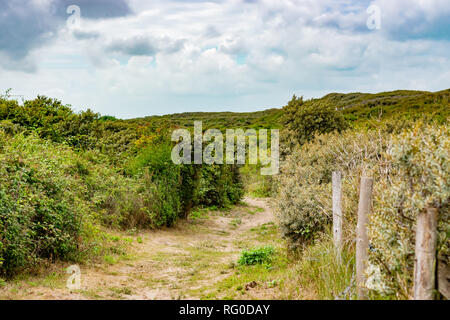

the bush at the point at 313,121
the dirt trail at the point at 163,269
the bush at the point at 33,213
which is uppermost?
the bush at the point at 313,121

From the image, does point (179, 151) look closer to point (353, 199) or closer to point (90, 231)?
point (90, 231)

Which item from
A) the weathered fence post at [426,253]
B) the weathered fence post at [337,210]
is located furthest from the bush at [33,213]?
the weathered fence post at [426,253]

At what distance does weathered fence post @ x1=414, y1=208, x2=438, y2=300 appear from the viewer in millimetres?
3490

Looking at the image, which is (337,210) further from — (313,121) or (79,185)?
(313,121)

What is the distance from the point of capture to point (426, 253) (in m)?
3.49

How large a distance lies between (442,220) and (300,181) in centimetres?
643

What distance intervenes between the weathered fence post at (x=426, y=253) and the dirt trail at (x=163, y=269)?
3.94m

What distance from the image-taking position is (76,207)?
26.2 ft

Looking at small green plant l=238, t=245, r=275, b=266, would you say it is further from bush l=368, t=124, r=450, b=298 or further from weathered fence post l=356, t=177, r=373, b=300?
bush l=368, t=124, r=450, b=298

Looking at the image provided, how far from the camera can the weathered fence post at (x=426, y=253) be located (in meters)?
3.49

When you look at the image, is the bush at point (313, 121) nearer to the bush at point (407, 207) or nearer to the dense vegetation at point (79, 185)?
the dense vegetation at point (79, 185)

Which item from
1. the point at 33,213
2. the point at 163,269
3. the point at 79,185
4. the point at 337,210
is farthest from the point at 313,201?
the point at 79,185

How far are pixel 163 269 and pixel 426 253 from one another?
6.79 m

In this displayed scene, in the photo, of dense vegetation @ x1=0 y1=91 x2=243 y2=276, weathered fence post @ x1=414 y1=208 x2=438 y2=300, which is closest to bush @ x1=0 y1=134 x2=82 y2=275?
dense vegetation @ x1=0 y1=91 x2=243 y2=276
